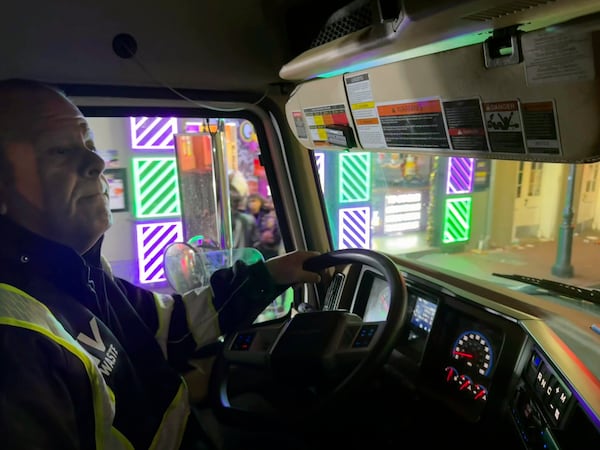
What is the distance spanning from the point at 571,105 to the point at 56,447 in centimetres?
126

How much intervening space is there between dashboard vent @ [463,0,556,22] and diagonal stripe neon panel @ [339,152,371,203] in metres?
1.95

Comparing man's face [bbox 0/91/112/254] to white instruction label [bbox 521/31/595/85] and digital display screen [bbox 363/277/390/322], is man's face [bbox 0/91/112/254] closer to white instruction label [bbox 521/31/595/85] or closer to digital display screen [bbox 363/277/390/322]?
digital display screen [bbox 363/277/390/322]

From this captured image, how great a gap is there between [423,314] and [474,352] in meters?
0.25

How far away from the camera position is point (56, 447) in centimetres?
94

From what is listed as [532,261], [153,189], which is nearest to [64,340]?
[153,189]

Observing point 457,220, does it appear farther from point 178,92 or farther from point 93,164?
point 93,164

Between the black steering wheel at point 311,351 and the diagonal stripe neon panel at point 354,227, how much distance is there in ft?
3.80

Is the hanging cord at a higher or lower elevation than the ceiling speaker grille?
lower

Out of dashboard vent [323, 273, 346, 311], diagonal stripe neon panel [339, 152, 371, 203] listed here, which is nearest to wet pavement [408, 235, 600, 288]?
A: dashboard vent [323, 273, 346, 311]

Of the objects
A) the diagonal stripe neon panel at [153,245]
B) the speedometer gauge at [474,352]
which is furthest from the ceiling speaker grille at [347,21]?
the diagonal stripe neon panel at [153,245]

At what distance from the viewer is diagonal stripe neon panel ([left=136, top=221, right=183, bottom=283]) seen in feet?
9.59

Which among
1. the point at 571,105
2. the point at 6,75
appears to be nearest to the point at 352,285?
the point at 571,105

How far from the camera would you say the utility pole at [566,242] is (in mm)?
2083

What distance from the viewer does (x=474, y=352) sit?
1355 millimetres
